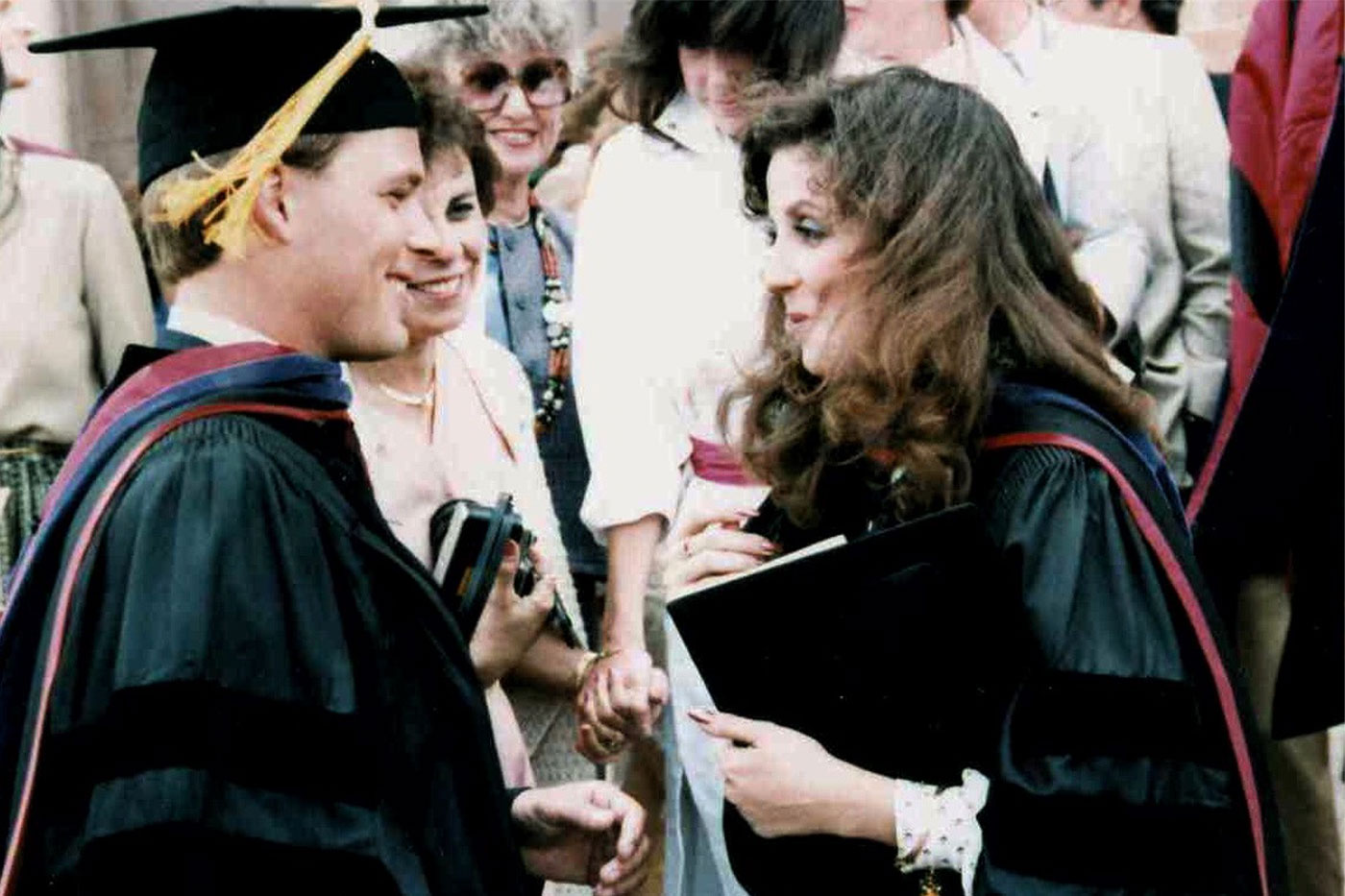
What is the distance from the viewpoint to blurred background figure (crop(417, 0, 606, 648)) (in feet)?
16.4

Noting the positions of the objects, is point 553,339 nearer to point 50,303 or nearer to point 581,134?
point 50,303

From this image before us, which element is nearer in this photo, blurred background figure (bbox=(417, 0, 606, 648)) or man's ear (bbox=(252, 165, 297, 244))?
man's ear (bbox=(252, 165, 297, 244))

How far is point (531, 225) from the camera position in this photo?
5.23 meters

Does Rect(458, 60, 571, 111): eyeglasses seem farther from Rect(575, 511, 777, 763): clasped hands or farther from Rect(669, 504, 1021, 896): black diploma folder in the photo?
Rect(669, 504, 1021, 896): black diploma folder

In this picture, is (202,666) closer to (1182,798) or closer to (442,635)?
(442,635)

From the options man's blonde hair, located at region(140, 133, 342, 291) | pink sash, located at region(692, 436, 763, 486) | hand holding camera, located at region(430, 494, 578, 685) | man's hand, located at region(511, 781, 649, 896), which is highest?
man's blonde hair, located at region(140, 133, 342, 291)

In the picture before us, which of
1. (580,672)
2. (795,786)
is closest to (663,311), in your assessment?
(580,672)

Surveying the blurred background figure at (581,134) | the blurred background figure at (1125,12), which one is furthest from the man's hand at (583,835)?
the blurred background figure at (1125,12)

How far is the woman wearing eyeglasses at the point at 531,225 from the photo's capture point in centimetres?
498

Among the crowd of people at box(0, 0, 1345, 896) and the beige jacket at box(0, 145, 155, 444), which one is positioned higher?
the crowd of people at box(0, 0, 1345, 896)

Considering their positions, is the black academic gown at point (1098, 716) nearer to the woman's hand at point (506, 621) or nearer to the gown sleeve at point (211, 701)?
the gown sleeve at point (211, 701)

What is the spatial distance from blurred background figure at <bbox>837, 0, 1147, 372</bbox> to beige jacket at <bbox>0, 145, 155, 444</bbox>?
1729mm

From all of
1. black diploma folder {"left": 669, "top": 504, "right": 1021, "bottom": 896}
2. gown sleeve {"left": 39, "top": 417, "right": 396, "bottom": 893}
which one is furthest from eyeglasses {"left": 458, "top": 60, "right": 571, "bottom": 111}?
gown sleeve {"left": 39, "top": 417, "right": 396, "bottom": 893}

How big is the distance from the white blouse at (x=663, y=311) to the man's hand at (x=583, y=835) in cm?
103
